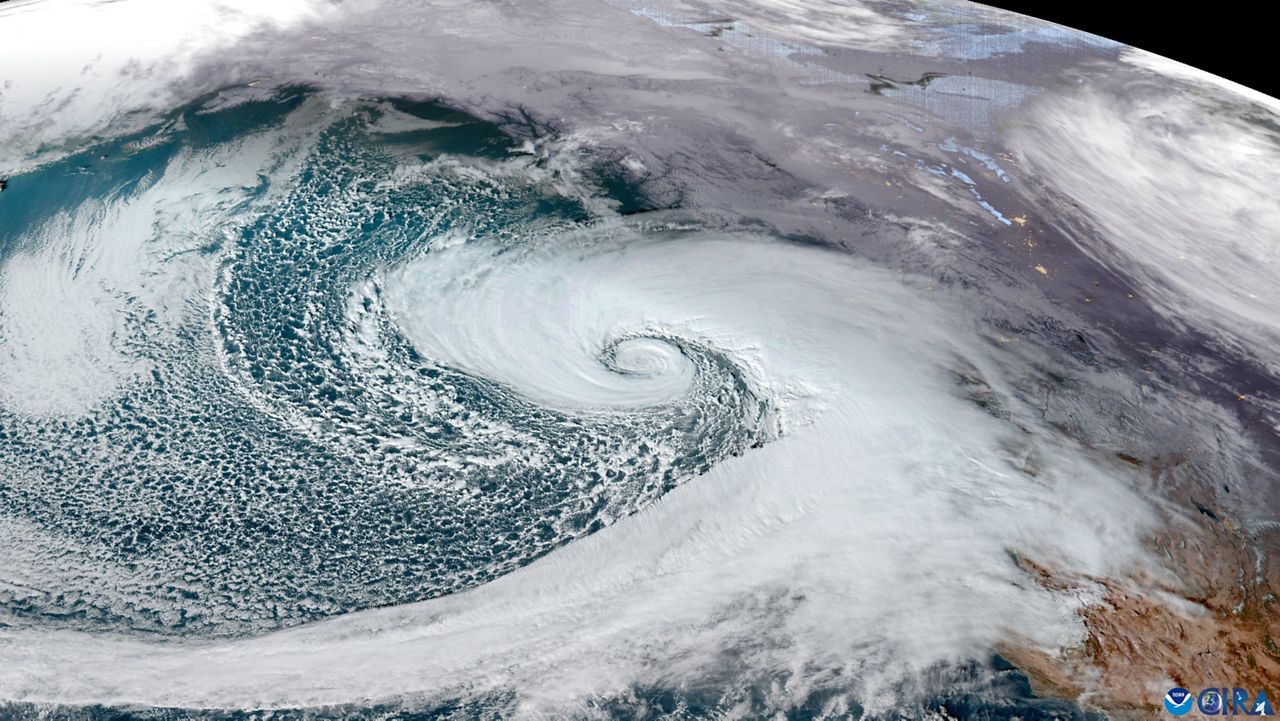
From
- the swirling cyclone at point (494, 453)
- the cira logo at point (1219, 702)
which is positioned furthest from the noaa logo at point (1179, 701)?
the swirling cyclone at point (494, 453)

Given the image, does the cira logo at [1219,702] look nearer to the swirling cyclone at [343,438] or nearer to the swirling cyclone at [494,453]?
the swirling cyclone at [494,453]

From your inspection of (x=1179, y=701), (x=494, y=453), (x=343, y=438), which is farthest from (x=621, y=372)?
(x=1179, y=701)

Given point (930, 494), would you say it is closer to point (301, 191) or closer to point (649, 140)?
point (649, 140)

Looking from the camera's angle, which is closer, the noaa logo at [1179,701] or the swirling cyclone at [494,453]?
the noaa logo at [1179,701]

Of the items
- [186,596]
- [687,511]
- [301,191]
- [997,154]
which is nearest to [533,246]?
[301,191]

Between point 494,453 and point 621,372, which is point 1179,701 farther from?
point 494,453

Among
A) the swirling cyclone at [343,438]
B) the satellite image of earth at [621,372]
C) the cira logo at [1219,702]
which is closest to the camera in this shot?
the cira logo at [1219,702]

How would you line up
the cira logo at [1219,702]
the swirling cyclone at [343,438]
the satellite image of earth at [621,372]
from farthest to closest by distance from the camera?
the swirling cyclone at [343,438]
the satellite image of earth at [621,372]
the cira logo at [1219,702]
